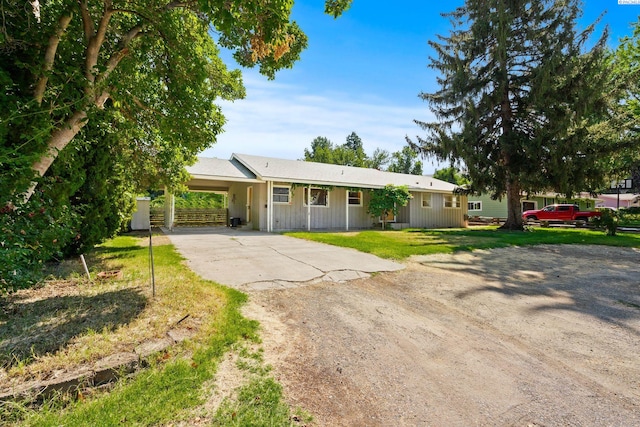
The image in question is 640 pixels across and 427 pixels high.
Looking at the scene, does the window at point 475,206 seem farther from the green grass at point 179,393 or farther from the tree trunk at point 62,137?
the tree trunk at point 62,137

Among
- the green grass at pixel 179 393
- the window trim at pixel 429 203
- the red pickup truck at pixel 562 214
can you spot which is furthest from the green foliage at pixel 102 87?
the red pickup truck at pixel 562 214

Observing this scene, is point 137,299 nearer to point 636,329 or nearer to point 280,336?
point 280,336

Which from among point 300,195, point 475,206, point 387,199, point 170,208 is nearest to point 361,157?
point 475,206

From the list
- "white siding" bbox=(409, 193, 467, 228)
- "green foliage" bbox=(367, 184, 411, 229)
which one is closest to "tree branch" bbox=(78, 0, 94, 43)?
"green foliage" bbox=(367, 184, 411, 229)

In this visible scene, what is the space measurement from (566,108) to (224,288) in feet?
60.3

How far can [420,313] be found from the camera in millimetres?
4090

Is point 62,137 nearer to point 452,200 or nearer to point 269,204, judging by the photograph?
point 269,204

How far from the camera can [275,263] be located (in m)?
6.81

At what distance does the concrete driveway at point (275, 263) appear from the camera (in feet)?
18.0

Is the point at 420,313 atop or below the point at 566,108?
below

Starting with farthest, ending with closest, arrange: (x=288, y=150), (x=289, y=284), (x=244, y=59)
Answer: (x=288, y=150)
(x=244, y=59)
(x=289, y=284)

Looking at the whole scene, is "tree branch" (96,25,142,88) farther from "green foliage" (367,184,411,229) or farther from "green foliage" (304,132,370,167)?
"green foliage" (304,132,370,167)

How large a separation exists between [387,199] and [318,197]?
3.78 m

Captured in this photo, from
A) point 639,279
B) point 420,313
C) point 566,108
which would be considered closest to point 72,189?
point 420,313
